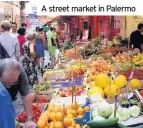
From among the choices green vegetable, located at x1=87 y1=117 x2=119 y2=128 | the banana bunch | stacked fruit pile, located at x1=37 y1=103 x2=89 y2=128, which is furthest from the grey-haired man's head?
the banana bunch

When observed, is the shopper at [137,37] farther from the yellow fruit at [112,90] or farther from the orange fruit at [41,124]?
the orange fruit at [41,124]

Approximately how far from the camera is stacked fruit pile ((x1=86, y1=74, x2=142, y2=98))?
6.25m

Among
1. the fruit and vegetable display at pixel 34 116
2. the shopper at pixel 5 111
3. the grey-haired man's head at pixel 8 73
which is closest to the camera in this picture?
the shopper at pixel 5 111

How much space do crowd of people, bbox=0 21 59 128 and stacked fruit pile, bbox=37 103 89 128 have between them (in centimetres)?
36

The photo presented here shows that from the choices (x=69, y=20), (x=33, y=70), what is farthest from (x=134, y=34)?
(x=69, y=20)

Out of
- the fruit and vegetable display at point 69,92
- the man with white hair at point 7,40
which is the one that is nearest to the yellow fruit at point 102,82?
the fruit and vegetable display at point 69,92

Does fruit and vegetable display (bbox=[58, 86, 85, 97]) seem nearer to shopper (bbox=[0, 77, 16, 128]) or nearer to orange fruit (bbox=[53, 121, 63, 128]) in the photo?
orange fruit (bbox=[53, 121, 63, 128])

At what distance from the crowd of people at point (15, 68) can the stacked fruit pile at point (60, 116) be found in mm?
358

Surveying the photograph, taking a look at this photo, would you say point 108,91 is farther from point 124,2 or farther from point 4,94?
point 4,94

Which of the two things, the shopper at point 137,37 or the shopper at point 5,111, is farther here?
the shopper at point 137,37

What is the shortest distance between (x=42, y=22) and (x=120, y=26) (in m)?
15.7

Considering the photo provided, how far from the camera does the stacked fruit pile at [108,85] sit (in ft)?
20.5

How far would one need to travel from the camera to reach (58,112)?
508cm
